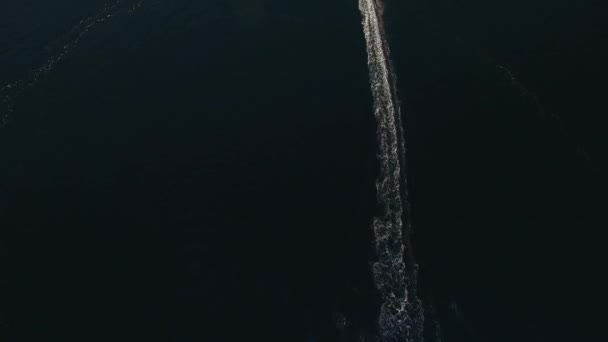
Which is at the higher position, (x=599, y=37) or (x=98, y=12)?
(x=98, y=12)

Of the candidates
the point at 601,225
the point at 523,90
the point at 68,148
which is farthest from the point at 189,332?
the point at 523,90

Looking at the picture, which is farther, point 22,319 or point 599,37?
point 599,37

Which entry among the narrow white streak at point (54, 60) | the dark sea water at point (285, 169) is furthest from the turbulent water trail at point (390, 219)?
the narrow white streak at point (54, 60)

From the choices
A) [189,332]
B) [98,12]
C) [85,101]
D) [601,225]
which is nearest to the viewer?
[189,332]

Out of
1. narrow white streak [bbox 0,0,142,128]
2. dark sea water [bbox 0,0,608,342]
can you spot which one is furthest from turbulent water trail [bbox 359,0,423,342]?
narrow white streak [bbox 0,0,142,128]

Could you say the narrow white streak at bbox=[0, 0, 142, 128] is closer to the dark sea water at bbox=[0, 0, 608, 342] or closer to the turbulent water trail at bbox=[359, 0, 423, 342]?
the dark sea water at bbox=[0, 0, 608, 342]

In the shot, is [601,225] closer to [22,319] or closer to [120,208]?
[120,208]

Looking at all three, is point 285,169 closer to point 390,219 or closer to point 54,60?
point 390,219

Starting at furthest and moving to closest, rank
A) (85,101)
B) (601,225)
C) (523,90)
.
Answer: (85,101), (523,90), (601,225)
